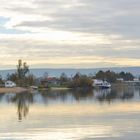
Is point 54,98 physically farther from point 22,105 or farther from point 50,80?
point 50,80

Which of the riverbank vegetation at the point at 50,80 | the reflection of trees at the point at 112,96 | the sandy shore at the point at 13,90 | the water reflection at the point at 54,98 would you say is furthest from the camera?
the riverbank vegetation at the point at 50,80

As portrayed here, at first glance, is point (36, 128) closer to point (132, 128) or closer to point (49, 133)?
point (49, 133)

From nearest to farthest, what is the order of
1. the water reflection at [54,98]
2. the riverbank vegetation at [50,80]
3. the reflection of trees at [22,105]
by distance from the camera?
1. the reflection of trees at [22,105]
2. the water reflection at [54,98]
3. the riverbank vegetation at [50,80]

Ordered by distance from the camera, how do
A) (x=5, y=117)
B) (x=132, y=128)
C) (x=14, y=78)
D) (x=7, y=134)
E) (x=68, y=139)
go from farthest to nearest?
(x=14, y=78) → (x=5, y=117) → (x=132, y=128) → (x=7, y=134) → (x=68, y=139)

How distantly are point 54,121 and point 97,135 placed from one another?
788 cm

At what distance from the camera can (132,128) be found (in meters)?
27.8

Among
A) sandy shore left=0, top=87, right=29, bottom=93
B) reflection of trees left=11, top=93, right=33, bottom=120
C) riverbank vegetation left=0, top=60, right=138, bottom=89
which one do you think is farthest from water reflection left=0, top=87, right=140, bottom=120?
riverbank vegetation left=0, top=60, right=138, bottom=89

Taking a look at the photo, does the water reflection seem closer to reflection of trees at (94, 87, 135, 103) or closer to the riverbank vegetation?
→ reflection of trees at (94, 87, 135, 103)

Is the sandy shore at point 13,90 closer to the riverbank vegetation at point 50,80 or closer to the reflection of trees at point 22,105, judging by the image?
the riverbank vegetation at point 50,80

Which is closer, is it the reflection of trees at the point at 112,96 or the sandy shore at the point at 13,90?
the reflection of trees at the point at 112,96

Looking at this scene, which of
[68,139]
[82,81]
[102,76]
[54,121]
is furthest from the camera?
[102,76]

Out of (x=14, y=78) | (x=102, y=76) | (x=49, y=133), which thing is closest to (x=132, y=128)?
(x=49, y=133)

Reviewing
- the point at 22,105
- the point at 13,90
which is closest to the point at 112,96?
the point at 22,105

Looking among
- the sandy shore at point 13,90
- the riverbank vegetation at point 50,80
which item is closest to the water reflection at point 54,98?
the sandy shore at point 13,90
